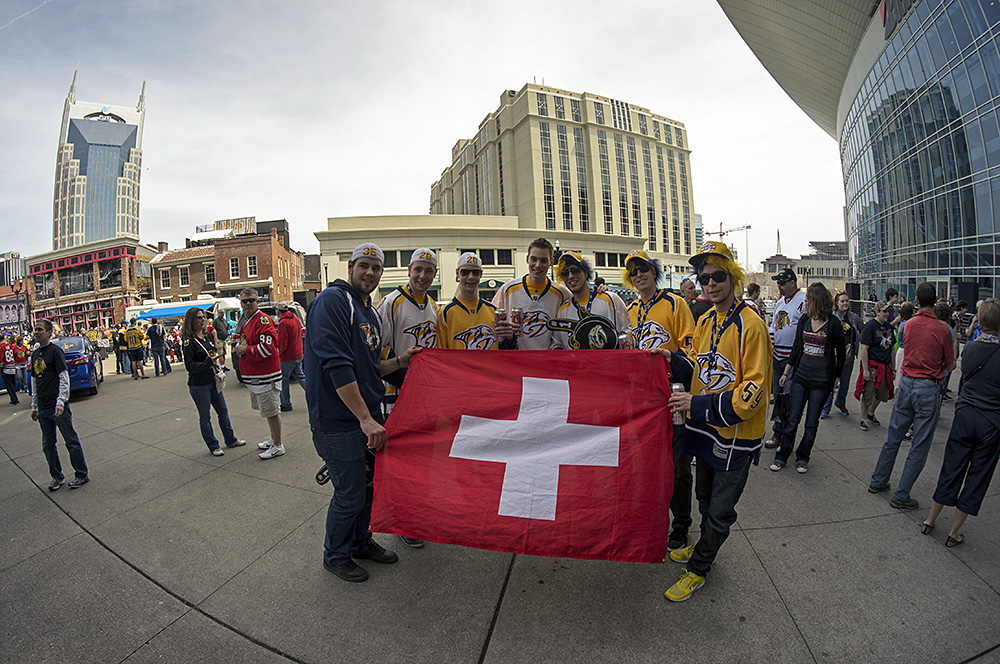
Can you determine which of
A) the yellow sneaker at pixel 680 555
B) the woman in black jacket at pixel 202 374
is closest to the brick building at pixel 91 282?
the woman in black jacket at pixel 202 374

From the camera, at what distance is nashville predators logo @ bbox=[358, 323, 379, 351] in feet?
9.46

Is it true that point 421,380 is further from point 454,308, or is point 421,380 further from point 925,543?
point 925,543

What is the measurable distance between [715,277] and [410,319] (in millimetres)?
2284

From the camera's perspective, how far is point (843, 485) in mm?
3926

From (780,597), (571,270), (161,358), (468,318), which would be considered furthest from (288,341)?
(161,358)

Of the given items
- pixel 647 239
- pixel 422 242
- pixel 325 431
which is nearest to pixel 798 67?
pixel 647 239

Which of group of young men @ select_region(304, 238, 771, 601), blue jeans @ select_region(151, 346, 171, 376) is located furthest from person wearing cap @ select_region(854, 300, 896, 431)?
blue jeans @ select_region(151, 346, 171, 376)

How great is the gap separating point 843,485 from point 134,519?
6485 mm

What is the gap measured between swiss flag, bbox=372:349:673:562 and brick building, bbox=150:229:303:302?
41.5m

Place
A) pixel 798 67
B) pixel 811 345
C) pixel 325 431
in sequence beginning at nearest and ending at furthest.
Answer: pixel 325 431, pixel 811 345, pixel 798 67

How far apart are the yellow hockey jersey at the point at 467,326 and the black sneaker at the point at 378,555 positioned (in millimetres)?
1620

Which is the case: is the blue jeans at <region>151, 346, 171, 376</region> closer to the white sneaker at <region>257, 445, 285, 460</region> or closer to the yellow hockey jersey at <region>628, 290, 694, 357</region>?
the white sneaker at <region>257, 445, 285, 460</region>

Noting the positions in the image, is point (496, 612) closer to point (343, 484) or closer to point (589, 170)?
point (343, 484)

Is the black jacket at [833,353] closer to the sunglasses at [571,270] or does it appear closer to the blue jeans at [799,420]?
the blue jeans at [799,420]
